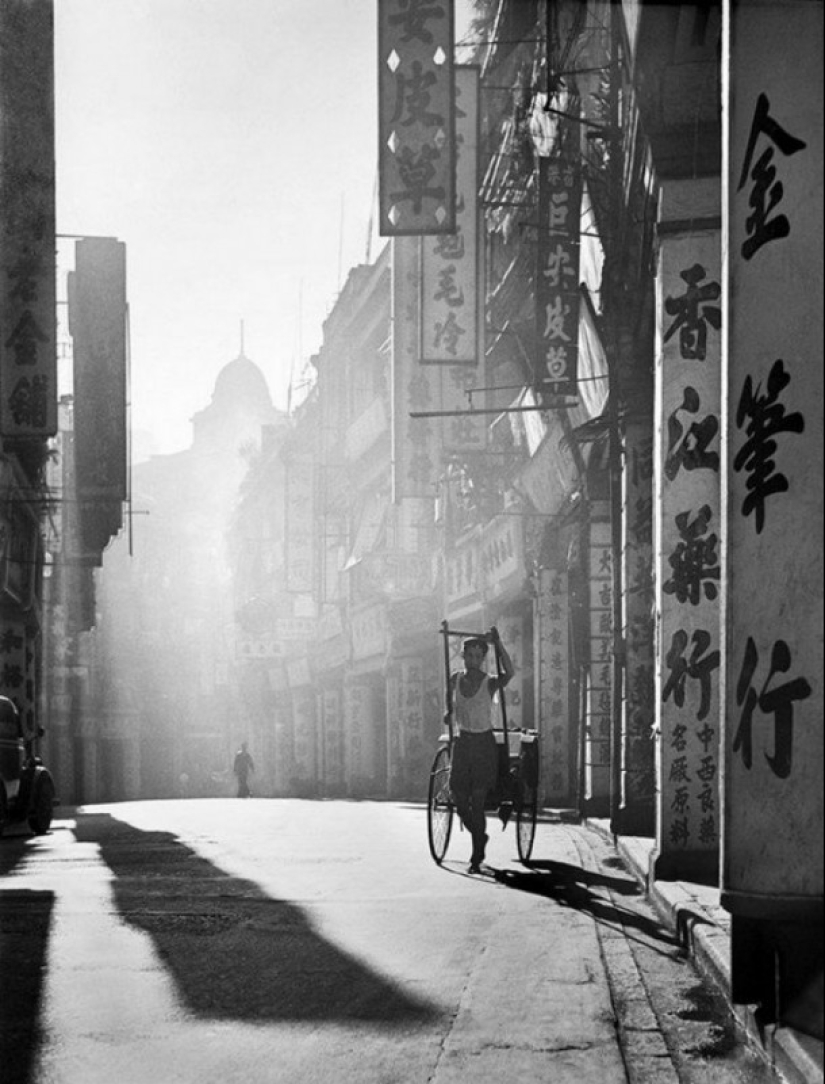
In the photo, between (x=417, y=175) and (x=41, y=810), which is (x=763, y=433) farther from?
(x=41, y=810)

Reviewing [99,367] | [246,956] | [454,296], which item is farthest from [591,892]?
[99,367]

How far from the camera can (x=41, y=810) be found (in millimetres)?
19578

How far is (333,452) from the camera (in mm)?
45125

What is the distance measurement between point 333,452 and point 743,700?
132 feet

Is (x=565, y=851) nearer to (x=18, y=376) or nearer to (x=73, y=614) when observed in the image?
(x=18, y=376)

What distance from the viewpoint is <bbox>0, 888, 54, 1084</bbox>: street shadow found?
19.0ft

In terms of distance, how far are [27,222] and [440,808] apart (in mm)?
9596

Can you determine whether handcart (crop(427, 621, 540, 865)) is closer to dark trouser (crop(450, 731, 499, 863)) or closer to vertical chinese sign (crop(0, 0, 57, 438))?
dark trouser (crop(450, 731, 499, 863))

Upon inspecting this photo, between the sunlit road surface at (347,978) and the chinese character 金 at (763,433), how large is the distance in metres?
1.98

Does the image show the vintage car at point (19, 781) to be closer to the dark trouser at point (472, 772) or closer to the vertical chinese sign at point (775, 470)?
the dark trouser at point (472, 772)

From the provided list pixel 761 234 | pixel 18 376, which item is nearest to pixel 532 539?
pixel 18 376

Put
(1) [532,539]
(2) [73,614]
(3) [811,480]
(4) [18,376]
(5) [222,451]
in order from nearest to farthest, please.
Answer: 1. (3) [811,480]
2. (4) [18,376]
3. (1) [532,539]
4. (2) [73,614]
5. (5) [222,451]

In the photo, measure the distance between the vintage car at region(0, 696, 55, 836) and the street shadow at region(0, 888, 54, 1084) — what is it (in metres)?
7.13

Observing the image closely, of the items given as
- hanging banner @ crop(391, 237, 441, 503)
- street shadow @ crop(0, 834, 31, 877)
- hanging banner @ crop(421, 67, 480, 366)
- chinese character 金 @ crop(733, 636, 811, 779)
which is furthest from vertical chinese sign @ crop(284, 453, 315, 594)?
chinese character 金 @ crop(733, 636, 811, 779)
